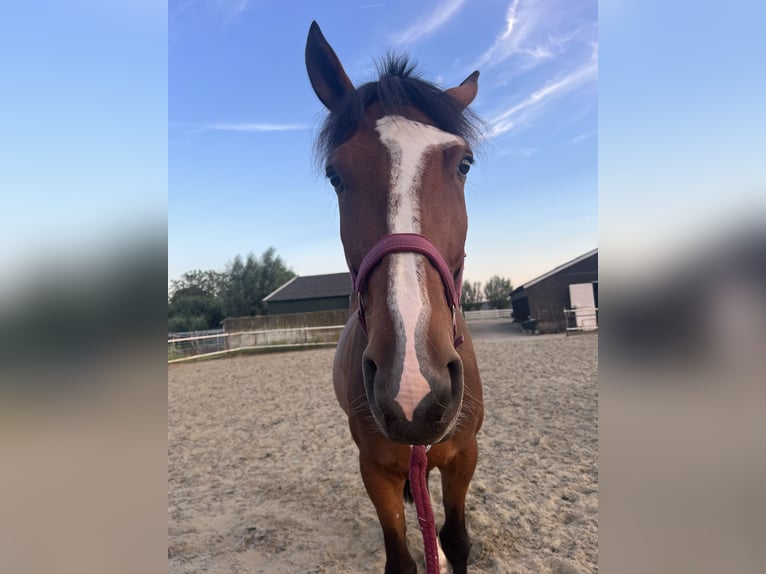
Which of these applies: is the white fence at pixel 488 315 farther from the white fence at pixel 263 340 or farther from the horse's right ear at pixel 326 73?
the horse's right ear at pixel 326 73

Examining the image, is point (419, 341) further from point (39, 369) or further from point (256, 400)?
point (256, 400)

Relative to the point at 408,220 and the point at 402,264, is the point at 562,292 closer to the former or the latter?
the point at 408,220

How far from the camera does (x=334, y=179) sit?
5.97ft

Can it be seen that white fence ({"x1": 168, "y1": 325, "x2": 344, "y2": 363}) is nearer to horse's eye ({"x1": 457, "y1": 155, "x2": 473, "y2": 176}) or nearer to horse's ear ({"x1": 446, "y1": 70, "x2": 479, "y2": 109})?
horse's ear ({"x1": 446, "y1": 70, "x2": 479, "y2": 109})

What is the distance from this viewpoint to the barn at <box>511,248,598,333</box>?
20.7 meters

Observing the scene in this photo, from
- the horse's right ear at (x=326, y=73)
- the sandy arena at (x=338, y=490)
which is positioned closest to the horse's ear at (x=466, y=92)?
the horse's right ear at (x=326, y=73)

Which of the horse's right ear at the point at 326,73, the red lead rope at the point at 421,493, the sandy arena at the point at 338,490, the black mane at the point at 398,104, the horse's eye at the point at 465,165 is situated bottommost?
the sandy arena at the point at 338,490

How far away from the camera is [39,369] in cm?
82

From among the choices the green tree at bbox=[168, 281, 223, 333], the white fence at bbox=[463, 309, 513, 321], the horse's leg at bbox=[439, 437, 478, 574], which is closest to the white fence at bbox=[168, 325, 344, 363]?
the green tree at bbox=[168, 281, 223, 333]

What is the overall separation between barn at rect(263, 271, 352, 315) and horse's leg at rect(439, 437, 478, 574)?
27.4 meters

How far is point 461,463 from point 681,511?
1.59 m

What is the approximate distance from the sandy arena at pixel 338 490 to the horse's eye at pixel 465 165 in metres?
2.62

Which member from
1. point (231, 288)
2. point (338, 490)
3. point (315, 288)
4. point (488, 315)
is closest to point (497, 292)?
point (488, 315)

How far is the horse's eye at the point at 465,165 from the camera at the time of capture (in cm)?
182
